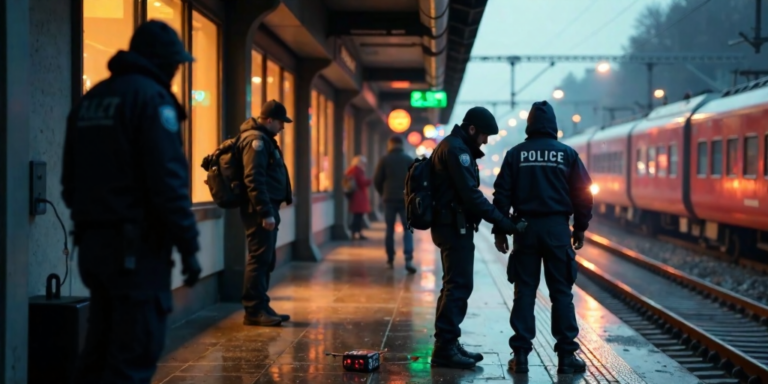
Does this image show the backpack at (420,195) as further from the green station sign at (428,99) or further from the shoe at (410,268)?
the green station sign at (428,99)

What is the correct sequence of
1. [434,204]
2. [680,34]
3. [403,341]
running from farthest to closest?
[680,34] → [403,341] → [434,204]

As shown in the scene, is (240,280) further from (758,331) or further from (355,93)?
(355,93)

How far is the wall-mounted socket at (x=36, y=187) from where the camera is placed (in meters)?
5.29

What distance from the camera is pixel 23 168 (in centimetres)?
498

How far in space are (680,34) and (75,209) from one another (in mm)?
35526

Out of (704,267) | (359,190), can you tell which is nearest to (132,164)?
(359,190)

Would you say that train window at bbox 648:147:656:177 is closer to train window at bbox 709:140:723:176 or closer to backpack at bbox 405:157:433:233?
train window at bbox 709:140:723:176

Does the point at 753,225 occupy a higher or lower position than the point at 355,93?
lower

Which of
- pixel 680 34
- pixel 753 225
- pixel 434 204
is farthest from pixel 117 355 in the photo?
pixel 680 34

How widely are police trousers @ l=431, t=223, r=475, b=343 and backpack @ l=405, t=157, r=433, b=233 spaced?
0.56 ft

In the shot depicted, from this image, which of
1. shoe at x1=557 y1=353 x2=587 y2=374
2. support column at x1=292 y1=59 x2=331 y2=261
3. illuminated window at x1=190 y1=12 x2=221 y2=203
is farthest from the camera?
support column at x1=292 y1=59 x2=331 y2=261

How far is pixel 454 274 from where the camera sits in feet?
21.4

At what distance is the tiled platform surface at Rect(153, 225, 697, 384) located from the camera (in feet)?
20.7

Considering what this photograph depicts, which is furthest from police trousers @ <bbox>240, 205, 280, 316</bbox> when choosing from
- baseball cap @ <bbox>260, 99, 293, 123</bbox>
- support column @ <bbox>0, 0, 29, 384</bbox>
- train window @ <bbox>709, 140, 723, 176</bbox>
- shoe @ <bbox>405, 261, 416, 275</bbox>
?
train window @ <bbox>709, 140, 723, 176</bbox>
